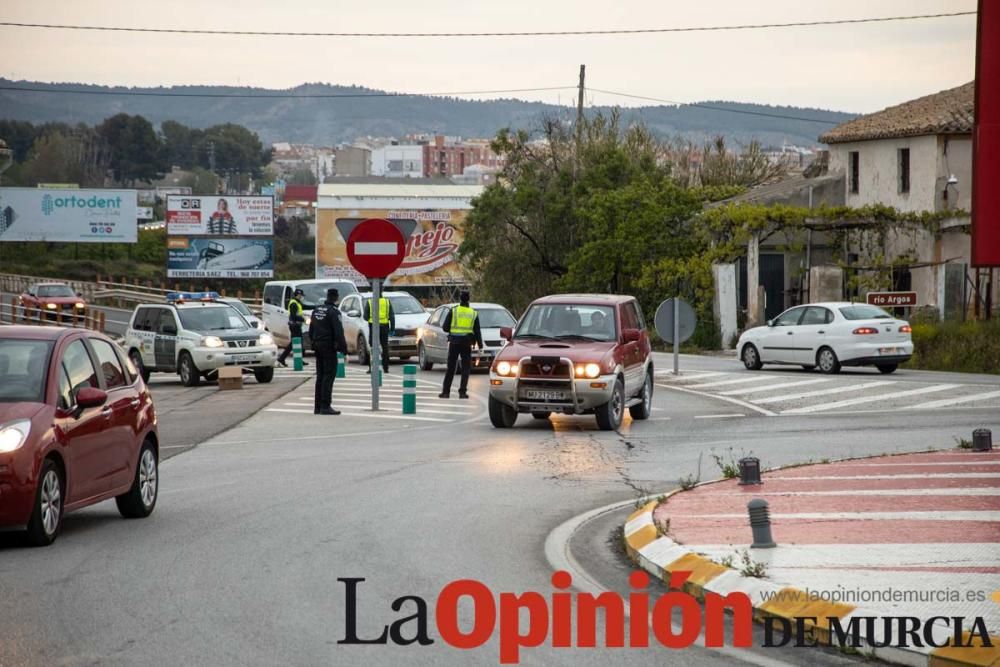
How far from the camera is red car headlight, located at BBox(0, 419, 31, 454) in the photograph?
403 inches

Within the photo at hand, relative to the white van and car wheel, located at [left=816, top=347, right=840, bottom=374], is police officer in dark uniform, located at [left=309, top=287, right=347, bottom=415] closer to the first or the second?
car wheel, located at [left=816, top=347, right=840, bottom=374]

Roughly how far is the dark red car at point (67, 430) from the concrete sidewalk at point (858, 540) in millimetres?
4103

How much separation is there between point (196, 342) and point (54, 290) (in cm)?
3891

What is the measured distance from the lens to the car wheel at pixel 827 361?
3088cm

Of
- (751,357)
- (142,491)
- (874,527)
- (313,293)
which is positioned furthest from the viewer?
(313,293)

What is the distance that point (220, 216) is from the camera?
93.1 metres

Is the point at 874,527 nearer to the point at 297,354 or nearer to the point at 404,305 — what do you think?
the point at 297,354

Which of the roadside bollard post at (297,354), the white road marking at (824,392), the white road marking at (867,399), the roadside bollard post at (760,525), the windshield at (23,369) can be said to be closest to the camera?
the roadside bollard post at (760,525)

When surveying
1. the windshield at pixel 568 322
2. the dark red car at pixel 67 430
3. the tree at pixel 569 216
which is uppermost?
the tree at pixel 569 216

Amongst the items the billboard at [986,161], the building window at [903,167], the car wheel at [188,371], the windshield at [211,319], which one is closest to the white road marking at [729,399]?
the windshield at [211,319]

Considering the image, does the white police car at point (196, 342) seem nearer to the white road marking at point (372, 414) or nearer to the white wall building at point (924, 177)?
the white road marking at point (372, 414)

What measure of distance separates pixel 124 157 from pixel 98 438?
17933 centimetres

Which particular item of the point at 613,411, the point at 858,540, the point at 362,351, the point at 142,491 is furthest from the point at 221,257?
the point at 858,540

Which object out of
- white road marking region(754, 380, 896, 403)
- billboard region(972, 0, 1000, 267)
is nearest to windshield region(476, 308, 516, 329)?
white road marking region(754, 380, 896, 403)
